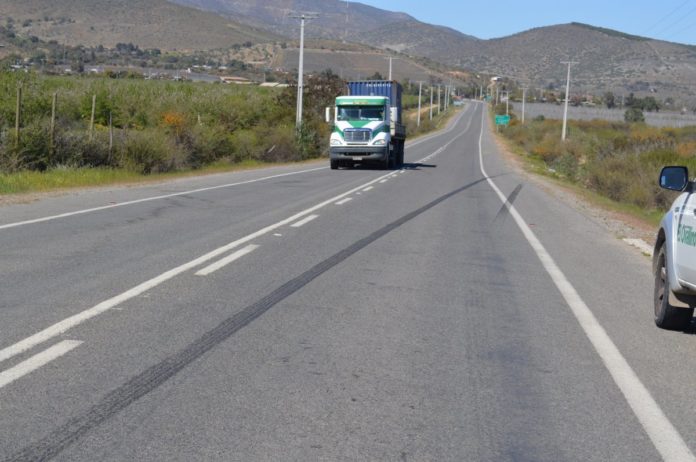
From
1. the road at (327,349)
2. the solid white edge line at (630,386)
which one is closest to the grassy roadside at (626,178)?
the road at (327,349)

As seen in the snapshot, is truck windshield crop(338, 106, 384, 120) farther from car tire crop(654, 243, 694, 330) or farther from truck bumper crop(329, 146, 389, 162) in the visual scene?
car tire crop(654, 243, 694, 330)

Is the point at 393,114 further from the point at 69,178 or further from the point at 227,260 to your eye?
the point at 227,260

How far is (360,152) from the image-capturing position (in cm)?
3634

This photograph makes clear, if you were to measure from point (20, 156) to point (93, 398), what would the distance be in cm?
1943

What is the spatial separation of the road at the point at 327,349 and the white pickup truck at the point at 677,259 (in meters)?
0.20

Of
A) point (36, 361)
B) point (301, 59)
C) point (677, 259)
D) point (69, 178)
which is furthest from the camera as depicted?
point (301, 59)

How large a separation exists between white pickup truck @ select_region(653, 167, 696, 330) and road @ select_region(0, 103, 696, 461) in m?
0.20

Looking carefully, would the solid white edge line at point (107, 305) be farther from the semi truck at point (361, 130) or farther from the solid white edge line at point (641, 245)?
the semi truck at point (361, 130)

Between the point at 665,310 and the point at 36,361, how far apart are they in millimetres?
5267

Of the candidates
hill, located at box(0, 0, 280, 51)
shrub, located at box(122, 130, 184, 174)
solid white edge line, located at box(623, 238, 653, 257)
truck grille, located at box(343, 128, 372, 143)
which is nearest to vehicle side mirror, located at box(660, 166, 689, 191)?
solid white edge line, located at box(623, 238, 653, 257)

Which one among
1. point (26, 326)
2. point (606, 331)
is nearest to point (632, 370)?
point (606, 331)

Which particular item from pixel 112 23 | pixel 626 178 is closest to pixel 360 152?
pixel 626 178

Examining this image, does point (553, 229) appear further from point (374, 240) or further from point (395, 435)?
point (395, 435)

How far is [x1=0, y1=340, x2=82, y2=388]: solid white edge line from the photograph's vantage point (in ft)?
19.6
